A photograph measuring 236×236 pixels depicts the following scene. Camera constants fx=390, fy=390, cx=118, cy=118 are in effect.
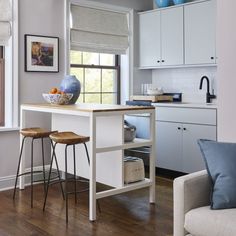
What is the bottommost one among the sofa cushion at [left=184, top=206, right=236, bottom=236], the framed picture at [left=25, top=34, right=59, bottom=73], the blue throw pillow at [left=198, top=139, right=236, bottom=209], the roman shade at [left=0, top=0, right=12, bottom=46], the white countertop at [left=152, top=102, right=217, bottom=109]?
the sofa cushion at [left=184, top=206, right=236, bottom=236]

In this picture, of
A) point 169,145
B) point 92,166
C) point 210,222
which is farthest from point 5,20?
point 210,222

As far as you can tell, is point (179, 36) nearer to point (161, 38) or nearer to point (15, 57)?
point (161, 38)

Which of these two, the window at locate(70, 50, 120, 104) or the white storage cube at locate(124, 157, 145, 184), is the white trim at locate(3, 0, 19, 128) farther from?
the white storage cube at locate(124, 157, 145, 184)

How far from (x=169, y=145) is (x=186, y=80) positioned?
3.36 feet

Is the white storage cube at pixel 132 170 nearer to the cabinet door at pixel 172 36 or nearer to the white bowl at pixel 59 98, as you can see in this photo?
the white bowl at pixel 59 98

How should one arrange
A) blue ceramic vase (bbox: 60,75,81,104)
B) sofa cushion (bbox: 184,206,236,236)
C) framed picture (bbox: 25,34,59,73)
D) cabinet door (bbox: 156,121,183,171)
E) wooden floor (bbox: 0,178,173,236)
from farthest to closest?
cabinet door (bbox: 156,121,183,171) → framed picture (bbox: 25,34,59,73) → blue ceramic vase (bbox: 60,75,81,104) → wooden floor (bbox: 0,178,173,236) → sofa cushion (bbox: 184,206,236,236)

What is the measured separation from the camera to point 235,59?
2754 millimetres

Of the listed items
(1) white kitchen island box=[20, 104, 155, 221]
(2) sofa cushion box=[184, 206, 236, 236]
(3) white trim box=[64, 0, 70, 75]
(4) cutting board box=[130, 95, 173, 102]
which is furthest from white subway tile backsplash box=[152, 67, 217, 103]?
(2) sofa cushion box=[184, 206, 236, 236]

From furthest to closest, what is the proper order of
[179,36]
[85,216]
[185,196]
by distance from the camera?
[179,36] < [85,216] < [185,196]

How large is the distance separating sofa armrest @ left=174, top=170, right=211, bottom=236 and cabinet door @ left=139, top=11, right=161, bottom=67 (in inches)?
128

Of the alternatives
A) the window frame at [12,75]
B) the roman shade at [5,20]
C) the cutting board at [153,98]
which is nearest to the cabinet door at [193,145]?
the cutting board at [153,98]

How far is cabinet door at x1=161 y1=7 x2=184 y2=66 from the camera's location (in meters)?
5.03

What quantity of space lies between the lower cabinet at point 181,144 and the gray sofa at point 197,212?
2.17 m

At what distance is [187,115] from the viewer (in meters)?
4.65
